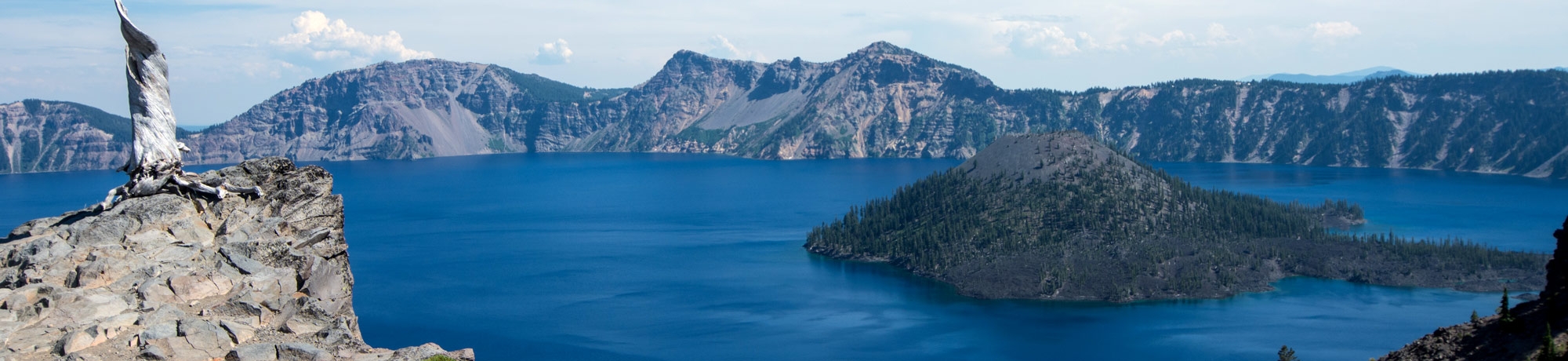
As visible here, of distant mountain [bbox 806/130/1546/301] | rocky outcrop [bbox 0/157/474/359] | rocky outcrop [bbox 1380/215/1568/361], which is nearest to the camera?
rocky outcrop [bbox 0/157/474/359]

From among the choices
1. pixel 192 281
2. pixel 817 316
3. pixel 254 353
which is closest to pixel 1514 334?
pixel 254 353

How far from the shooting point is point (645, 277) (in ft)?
534

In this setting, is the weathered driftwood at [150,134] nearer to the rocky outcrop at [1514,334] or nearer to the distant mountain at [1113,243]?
the rocky outcrop at [1514,334]

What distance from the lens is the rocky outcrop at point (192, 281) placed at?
26.4 metres

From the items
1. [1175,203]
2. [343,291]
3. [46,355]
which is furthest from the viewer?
[1175,203]

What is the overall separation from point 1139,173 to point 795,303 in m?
83.1

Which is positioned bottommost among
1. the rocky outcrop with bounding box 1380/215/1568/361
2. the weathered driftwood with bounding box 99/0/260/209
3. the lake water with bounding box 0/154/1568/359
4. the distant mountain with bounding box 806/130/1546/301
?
the lake water with bounding box 0/154/1568/359

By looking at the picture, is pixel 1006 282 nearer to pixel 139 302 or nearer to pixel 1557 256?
pixel 1557 256

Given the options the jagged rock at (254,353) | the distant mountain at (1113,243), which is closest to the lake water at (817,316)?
the distant mountain at (1113,243)

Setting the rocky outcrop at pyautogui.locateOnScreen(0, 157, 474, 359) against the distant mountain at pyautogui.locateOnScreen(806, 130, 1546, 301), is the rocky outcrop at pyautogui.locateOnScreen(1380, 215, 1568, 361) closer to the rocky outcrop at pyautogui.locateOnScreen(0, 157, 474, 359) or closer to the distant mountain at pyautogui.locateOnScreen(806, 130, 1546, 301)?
the rocky outcrop at pyautogui.locateOnScreen(0, 157, 474, 359)

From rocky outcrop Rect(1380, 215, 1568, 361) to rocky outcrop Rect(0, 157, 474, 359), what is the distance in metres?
32.5

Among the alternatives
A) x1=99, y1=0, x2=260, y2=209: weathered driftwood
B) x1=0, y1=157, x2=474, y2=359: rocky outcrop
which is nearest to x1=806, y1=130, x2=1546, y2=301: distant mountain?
x1=0, y1=157, x2=474, y2=359: rocky outcrop

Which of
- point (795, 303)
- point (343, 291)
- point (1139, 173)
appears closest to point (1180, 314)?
point (795, 303)

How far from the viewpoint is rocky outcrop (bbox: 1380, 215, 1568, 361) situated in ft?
119
